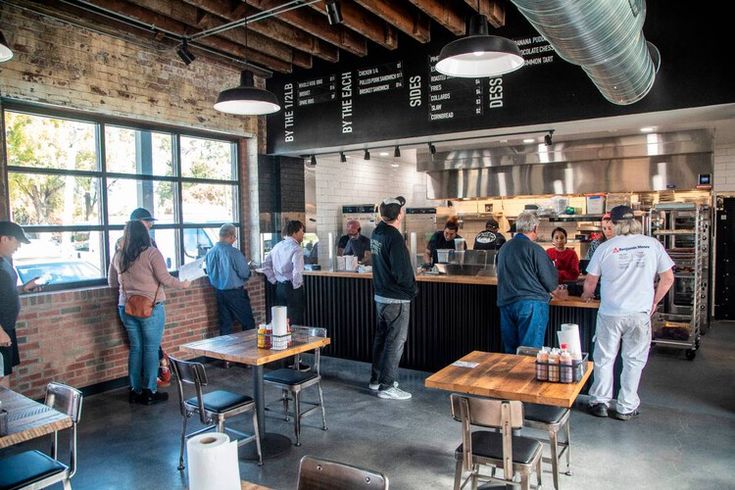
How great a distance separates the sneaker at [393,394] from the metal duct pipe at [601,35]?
3.27 metres

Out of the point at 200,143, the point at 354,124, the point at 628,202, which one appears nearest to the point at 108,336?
the point at 200,143

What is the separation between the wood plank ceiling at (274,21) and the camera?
507 centimetres

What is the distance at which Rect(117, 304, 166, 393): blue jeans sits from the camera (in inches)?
203

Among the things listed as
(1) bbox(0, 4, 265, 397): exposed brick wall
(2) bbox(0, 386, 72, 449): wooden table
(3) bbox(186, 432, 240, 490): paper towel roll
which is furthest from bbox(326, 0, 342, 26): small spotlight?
(3) bbox(186, 432, 240, 490): paper towel roll

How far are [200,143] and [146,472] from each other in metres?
4.28

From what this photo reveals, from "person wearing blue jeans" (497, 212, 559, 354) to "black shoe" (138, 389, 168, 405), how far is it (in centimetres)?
344

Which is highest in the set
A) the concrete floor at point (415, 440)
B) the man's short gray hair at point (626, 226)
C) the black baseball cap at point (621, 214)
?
the black baseball cap at point (621, 214)

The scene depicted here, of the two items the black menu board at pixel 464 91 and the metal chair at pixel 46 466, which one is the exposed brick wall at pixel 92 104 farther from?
the metal chair at pixel 46 466

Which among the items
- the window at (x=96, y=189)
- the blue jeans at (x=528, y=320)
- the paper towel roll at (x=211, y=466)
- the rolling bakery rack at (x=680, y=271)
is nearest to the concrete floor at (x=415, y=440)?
the blue jeans at (x=528, y=320)

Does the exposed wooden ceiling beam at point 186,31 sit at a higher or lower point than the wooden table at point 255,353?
higher

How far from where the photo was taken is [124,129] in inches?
235

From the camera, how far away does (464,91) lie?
5879 millimetres

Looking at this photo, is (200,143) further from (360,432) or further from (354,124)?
(360,432)

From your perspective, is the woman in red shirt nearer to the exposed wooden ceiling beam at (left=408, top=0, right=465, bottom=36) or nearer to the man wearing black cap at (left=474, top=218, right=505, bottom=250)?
the man wearing black cap at (left=474, top=218, right=505, bottom=250)
